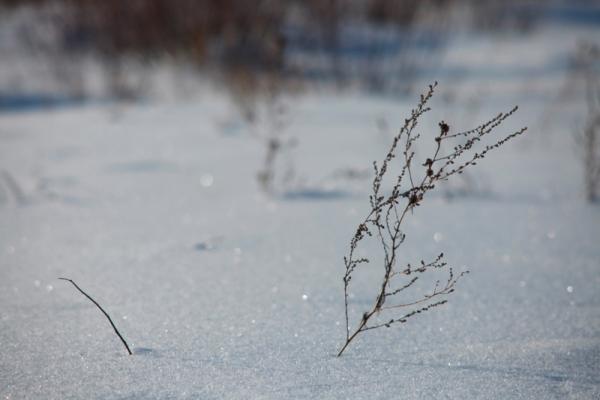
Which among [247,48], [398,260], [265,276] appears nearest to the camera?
[265,276]

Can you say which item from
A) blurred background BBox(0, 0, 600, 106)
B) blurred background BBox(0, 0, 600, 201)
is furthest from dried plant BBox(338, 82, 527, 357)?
blurred background BBox(0, 0, 600, 106)

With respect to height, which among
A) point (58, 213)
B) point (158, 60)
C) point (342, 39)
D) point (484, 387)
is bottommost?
point (58, 213)

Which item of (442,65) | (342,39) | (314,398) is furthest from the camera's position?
(342,39)

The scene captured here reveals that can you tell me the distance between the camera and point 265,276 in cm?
154

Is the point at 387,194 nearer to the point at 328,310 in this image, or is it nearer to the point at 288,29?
the point at 328,310

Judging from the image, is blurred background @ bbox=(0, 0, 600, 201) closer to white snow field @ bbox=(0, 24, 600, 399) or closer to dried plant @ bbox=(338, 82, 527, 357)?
white snow field @ bbox=(0, 24, 600, 399)

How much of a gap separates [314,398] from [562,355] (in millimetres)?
581

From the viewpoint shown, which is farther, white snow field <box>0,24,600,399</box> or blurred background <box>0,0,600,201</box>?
blurred background <box>0,0,600,201</box>

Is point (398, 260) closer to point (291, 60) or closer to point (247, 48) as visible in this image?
point (291, 60)

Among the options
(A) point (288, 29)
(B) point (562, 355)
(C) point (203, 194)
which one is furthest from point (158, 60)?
(B) point (562, 355)

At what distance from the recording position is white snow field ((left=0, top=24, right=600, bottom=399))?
3.46 ft

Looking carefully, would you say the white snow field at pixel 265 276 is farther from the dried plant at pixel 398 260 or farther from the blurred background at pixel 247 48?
the blurred background at pixel 247 48

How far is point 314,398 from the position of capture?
0.98 m

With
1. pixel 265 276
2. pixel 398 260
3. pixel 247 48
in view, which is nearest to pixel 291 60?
pixel 247 48
